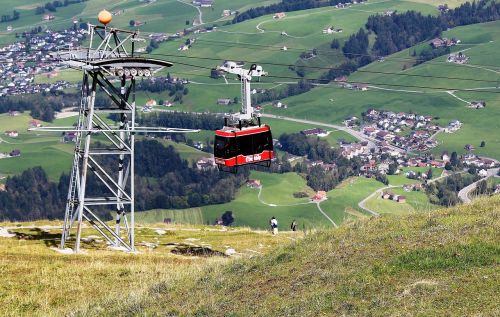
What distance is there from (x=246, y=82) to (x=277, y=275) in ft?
85.1

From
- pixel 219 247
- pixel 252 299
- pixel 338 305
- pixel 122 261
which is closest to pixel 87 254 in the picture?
pixel 122 261

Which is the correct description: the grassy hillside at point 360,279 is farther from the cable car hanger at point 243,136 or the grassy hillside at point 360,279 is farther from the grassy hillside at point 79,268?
the cable car hanger at point 243,136

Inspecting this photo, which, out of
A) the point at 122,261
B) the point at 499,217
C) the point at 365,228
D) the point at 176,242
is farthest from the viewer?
the point at 176,242

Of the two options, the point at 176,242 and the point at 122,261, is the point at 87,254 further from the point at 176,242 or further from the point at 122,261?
the point at 176,242

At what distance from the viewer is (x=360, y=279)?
32.3 meters

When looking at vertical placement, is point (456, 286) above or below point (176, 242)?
above

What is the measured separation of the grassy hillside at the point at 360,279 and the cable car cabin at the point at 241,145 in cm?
1855

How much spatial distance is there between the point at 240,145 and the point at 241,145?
0.07 m

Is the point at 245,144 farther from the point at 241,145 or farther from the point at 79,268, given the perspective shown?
the point at 79,268

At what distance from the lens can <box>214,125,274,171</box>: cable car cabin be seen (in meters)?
60.8

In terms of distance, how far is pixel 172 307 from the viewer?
34156mm

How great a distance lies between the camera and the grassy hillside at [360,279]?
2914cm

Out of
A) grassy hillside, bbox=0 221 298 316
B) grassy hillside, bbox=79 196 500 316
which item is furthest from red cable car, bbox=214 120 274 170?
grassy hillside, bbox=79 196 500 316

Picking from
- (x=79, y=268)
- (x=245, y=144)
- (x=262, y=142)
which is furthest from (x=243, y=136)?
(x=79, y=268)
